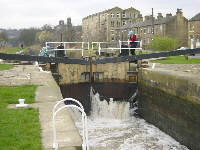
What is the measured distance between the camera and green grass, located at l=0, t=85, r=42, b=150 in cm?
409

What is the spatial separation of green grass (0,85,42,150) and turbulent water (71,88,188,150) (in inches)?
111

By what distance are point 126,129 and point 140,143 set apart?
1.51 metres

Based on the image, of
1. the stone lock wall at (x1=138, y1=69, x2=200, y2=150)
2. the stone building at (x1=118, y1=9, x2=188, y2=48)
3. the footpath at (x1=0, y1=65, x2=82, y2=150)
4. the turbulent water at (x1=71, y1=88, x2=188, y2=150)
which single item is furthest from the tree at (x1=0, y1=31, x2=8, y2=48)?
the footpath at (x1=0, y1=65, x2=82, y2=150)

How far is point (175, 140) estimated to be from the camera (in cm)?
886

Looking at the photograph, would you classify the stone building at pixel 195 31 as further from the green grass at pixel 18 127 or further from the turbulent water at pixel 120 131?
the green grass at pixel 18 127

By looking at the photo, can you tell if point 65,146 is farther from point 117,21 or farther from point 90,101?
point 117,21

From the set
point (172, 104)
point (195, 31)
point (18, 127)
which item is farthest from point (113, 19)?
point (18, 127)

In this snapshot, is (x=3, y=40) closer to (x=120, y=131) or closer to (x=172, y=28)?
(x=172, y=28)

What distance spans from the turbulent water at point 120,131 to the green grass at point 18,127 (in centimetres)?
283

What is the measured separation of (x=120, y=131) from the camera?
9984 millimetres

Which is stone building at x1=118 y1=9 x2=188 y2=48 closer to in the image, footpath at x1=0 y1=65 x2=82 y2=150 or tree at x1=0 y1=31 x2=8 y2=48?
tree at x1=0 y1=31 x2=8 y2=48

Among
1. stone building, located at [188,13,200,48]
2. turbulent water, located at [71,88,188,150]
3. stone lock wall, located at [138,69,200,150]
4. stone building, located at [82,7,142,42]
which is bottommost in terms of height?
turbulent water, located at [71,88,188,150]

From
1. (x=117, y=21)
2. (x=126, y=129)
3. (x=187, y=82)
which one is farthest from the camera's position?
(x=117, y=21)

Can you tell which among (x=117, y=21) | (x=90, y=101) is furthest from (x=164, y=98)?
(x=117, y=21)
